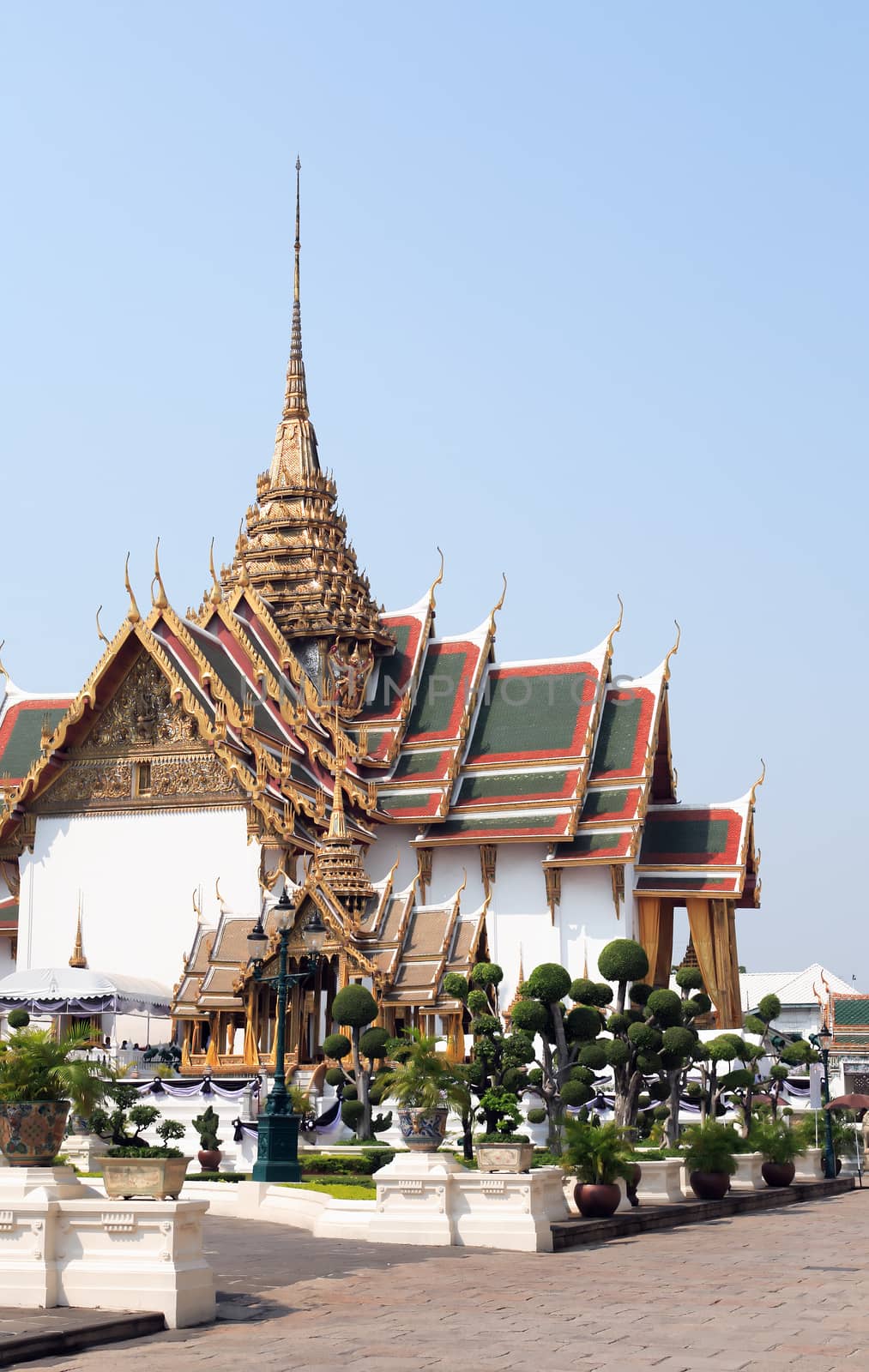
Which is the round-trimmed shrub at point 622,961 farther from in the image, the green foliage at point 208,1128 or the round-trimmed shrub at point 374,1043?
the green foliage at point 208,1128

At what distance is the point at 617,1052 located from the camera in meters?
18.4

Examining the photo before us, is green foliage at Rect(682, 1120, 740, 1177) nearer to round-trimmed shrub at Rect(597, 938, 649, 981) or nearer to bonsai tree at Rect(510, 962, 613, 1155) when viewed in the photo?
bonsai tree at Rect(510, 962, 613, 1155)

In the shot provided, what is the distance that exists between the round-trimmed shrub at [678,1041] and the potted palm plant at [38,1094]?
9333mm

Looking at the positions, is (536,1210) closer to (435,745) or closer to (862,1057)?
(435,745)

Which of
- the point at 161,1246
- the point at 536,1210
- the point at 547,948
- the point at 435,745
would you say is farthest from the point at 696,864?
the point at 161,1246

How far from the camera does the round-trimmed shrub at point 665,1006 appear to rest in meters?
18.7

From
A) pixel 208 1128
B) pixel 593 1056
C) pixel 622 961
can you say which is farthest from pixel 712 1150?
pixel 208 1128

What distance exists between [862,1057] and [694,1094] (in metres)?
20.7

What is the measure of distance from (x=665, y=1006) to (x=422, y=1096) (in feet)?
17.3

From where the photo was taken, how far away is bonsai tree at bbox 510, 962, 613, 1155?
1734cm

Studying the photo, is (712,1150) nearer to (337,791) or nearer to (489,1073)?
(489,1073)

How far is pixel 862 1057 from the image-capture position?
42.5 metres

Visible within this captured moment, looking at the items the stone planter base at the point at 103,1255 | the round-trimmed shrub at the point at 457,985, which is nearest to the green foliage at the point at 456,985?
the round-trimmed shrub at the point at 457,985

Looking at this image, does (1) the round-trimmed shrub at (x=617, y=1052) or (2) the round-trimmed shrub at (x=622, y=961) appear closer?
(1) the round-trimmed shrub at (x=617, y=1052)
